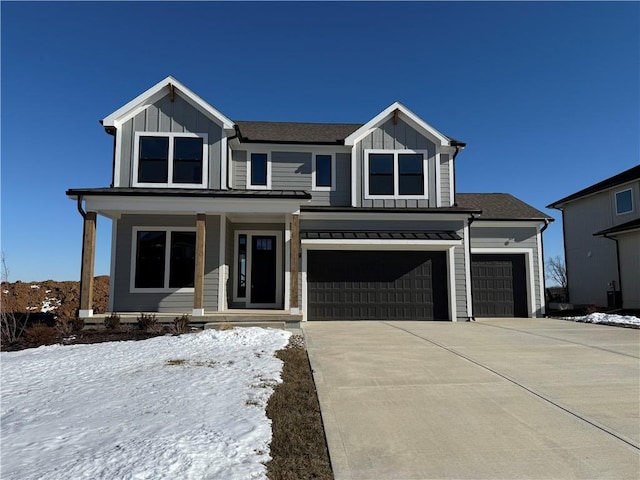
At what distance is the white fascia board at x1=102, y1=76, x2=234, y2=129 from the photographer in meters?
12.9

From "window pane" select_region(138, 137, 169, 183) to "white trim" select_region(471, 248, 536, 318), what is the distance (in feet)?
37.0

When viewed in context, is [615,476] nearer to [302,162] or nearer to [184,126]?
[302,162]

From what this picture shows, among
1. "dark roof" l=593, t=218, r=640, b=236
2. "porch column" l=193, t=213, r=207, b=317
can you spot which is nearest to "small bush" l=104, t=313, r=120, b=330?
"porch column" l=193, t=213, r=207, b=317

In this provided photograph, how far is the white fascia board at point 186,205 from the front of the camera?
1139 cm

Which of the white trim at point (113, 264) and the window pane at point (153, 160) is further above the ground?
the window pane at point (153, 160)

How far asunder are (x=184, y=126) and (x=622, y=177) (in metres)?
18.5

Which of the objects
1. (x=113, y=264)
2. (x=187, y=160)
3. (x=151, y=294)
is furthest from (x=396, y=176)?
(x=113, y=264)

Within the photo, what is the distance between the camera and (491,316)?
49.1ft

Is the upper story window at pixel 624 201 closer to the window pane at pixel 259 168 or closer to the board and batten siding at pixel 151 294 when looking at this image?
the window pane at pixel 259 168

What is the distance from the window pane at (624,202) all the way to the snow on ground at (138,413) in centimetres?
1717

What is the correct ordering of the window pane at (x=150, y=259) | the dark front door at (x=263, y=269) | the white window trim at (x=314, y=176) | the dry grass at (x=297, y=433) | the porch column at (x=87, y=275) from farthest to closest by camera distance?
the white window trim at (x=314, y=176), the dark front door at (x=263, y=269), the window pane at (x=150, y=259), the porch column at (x=87, y=275), the dry grass at (x=297, y=433)

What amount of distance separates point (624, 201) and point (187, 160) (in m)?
18.0

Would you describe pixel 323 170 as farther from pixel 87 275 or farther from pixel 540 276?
pixel 540 276

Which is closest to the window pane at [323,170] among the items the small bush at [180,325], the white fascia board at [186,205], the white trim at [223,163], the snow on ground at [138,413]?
the white fascia board at [186,205]
